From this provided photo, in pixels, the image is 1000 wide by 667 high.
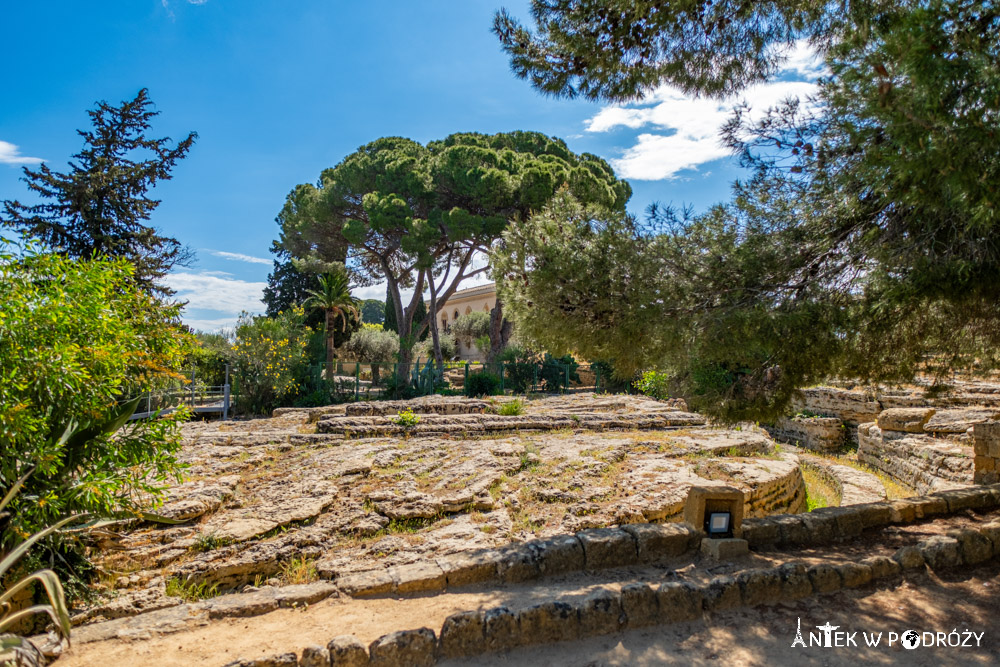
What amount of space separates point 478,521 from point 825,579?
2.81m

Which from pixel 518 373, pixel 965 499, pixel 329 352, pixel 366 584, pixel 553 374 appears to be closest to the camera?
pixel 366 584

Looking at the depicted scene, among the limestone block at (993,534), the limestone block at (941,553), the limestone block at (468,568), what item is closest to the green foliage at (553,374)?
the limestone block at (993,534)

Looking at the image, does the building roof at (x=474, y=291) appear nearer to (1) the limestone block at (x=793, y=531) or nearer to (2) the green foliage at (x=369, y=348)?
(2) the green foliage at (x=369, y=348)

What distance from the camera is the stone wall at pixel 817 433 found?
1327 centimetres

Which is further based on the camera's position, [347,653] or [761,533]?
[761,533]

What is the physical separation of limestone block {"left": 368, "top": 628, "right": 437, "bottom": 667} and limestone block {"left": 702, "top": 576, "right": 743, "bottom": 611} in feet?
5.94

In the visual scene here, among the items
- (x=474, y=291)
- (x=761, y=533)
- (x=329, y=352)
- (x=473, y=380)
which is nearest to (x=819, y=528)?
(x=761, y=533)

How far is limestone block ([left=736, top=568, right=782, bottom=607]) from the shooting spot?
360 cm

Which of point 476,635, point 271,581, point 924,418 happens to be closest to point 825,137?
point 476,635

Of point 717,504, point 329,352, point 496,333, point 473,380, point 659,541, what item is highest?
point 496,333

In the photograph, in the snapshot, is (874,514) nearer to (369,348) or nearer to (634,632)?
(634,632)

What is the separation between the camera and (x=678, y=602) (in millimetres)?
3416

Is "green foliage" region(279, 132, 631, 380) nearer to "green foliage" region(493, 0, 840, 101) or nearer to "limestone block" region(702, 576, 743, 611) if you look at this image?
"green foliage" region(493, 0, 840, 101)

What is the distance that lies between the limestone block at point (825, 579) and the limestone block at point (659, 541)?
34.9 inches
